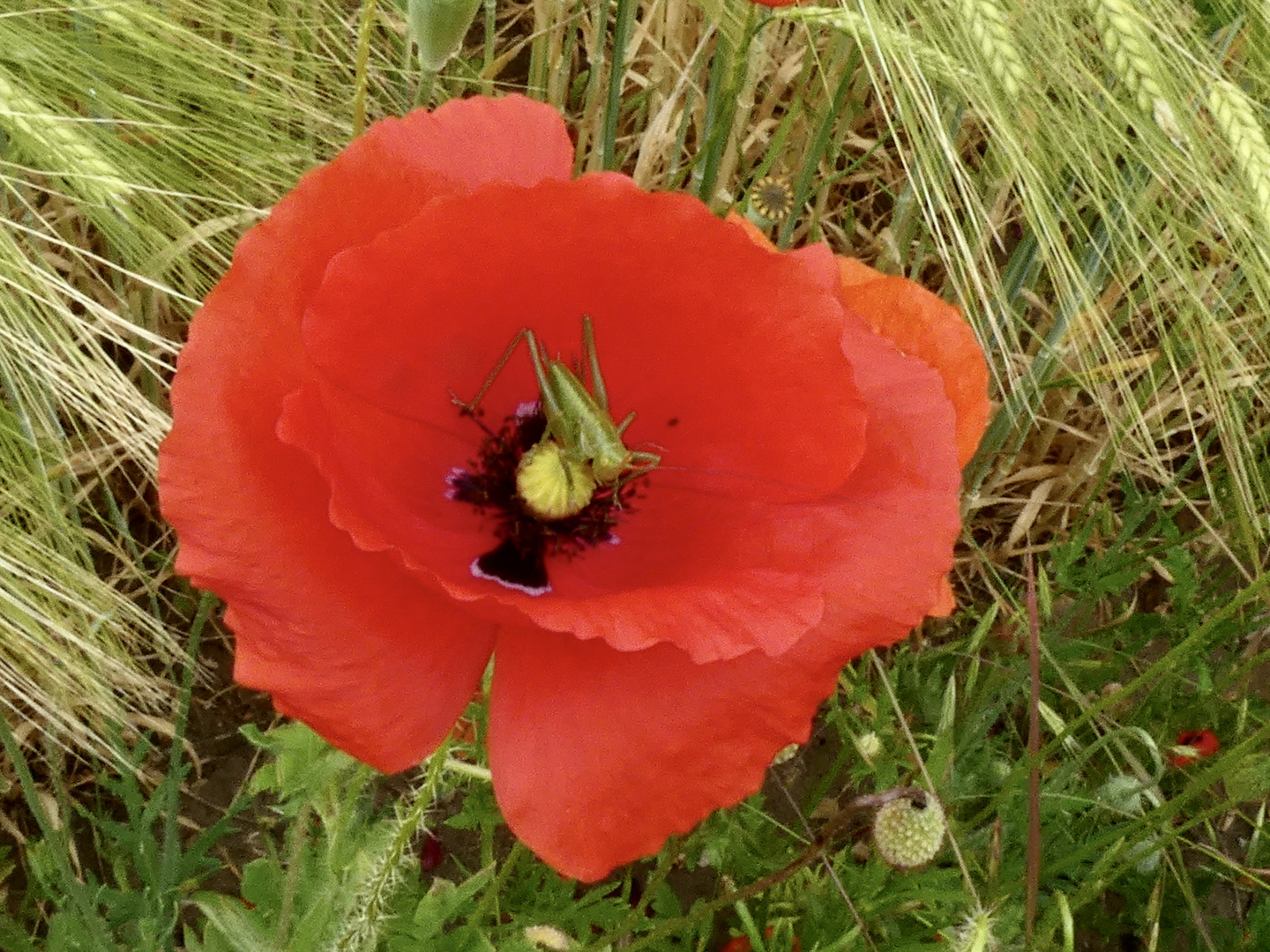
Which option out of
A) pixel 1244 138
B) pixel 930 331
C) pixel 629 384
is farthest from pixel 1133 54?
pixel 629 384

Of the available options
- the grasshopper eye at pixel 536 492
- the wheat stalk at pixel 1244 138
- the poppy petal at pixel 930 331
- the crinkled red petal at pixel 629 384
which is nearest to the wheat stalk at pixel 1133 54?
the wheat stalk at pixel 1244 138

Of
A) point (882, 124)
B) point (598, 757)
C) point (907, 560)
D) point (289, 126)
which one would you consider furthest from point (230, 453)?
point (882, 124)

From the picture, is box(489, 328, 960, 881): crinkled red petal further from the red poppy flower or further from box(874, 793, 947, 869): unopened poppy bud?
box(874, 793, 947, 869): unopened poppy bud

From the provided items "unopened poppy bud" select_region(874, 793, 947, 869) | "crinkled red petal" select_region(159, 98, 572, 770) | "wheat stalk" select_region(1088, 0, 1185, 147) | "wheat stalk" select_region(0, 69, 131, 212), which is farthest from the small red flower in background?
"wheat stalk" select_region(0, 69, 131, 212)

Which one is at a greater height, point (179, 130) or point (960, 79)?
point (960, 79)

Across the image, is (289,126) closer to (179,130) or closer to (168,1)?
(168,1)
